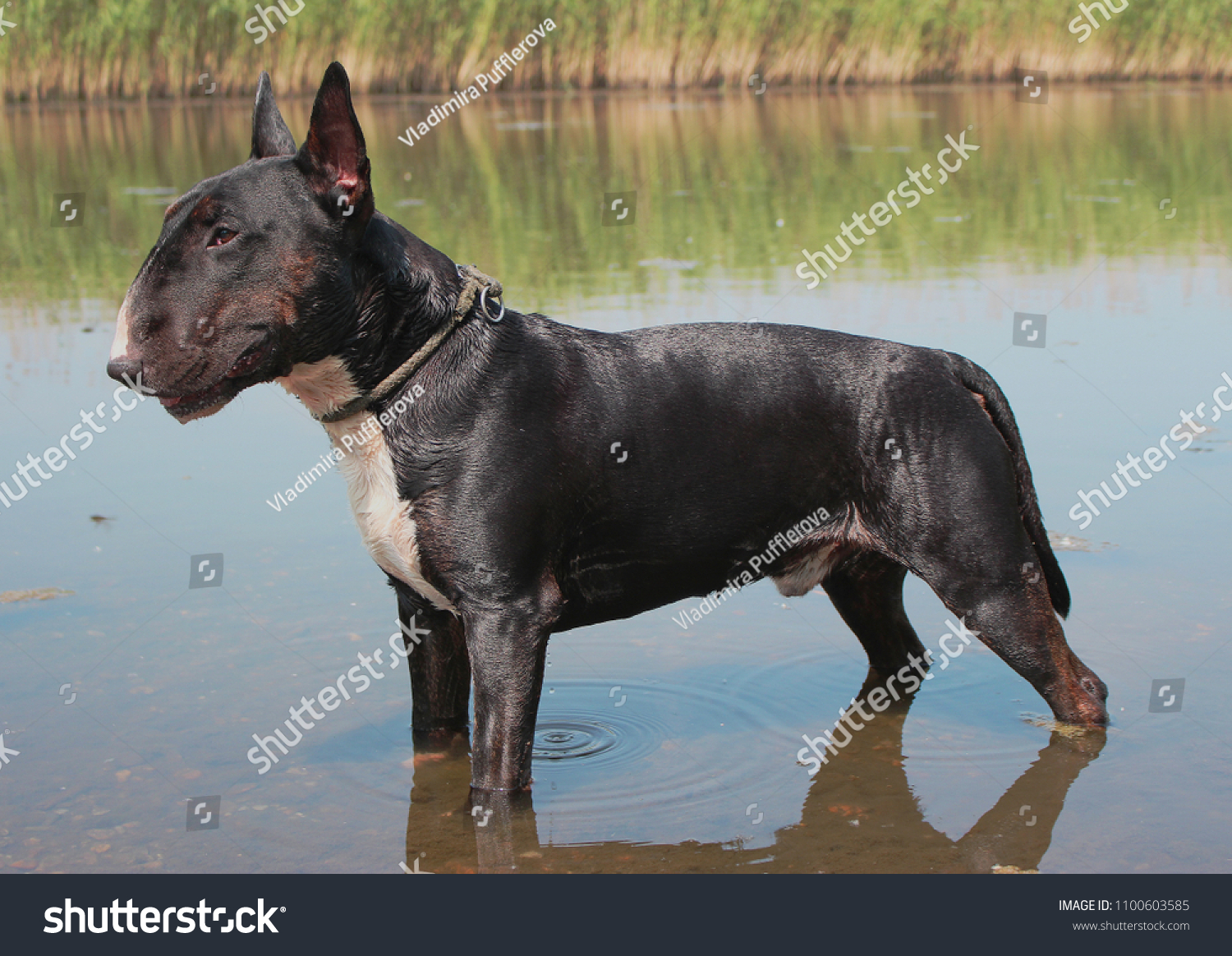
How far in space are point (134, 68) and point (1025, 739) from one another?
2659 centimetres

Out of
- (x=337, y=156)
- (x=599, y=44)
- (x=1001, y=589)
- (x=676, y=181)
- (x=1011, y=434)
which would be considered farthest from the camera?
(x=599, y=44)

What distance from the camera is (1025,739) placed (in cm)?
546

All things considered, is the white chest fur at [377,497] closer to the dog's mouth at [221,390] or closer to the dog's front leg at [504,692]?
the dog's front leg at [504,692]

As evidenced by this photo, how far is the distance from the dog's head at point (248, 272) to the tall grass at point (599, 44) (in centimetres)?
2460

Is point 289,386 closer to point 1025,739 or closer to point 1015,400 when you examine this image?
point 1025,739

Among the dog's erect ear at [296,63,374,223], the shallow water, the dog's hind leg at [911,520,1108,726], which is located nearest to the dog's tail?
the dog's hind leg at [911,520,1108,726]

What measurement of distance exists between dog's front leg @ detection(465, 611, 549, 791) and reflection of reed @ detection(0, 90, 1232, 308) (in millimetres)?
6992

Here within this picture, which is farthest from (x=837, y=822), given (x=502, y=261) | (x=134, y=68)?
(x=134, y=68)

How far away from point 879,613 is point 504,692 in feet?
6.37

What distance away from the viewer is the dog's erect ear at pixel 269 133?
474 centimetres

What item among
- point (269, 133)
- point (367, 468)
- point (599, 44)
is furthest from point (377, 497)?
point (599, 44)

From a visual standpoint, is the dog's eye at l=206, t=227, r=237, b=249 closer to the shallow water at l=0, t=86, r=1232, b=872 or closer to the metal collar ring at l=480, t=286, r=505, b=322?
the metal collar ring at l=480, t=286, r=505, b=322

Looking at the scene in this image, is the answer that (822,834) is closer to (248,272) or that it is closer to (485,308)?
(485,308)

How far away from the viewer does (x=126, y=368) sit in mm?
4148
